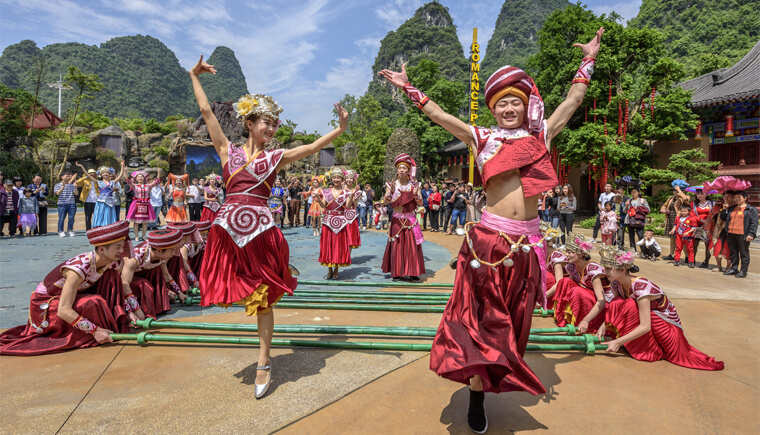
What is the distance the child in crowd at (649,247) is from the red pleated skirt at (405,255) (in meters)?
6.36

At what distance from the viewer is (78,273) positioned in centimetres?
338

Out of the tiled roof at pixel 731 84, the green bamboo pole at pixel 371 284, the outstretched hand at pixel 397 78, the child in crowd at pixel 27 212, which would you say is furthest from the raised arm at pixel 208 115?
the tiled roof at pixel 731 84

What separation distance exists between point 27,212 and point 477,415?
14.2 meters

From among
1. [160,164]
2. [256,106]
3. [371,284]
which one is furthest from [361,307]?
[160,164]

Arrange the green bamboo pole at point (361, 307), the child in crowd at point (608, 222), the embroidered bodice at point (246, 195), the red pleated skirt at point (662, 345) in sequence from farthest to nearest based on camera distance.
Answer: the child in crowd at point (608, 222) < the green bamboo pole at point (361, 307) < the red pleated skirt at point (662, 345) < the embroidered bodice at point (246, 195)

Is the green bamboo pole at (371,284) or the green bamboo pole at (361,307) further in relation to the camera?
the green bamboo pole at (371,284)

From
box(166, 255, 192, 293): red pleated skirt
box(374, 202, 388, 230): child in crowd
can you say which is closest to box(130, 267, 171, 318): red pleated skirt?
box(166, 255, 192, 293): red pleated skirt

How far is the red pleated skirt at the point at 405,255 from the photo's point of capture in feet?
20.5

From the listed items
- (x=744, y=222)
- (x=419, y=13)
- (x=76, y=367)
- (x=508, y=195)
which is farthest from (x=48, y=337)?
(x=419, y=13)

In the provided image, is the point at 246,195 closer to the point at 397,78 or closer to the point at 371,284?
the point at 397,78

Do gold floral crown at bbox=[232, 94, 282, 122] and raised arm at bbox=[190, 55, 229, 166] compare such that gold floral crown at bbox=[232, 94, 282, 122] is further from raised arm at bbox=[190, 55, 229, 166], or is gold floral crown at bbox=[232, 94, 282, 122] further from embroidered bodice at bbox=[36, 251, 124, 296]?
embroidered bodice at bbox=[36, 251, 124, 296]

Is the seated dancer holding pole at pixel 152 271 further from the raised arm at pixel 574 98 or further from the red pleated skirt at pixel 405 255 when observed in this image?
the raised arm at pixel 574 98

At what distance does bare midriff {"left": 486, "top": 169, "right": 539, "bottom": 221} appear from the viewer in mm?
2414

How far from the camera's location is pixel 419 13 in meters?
83.4
